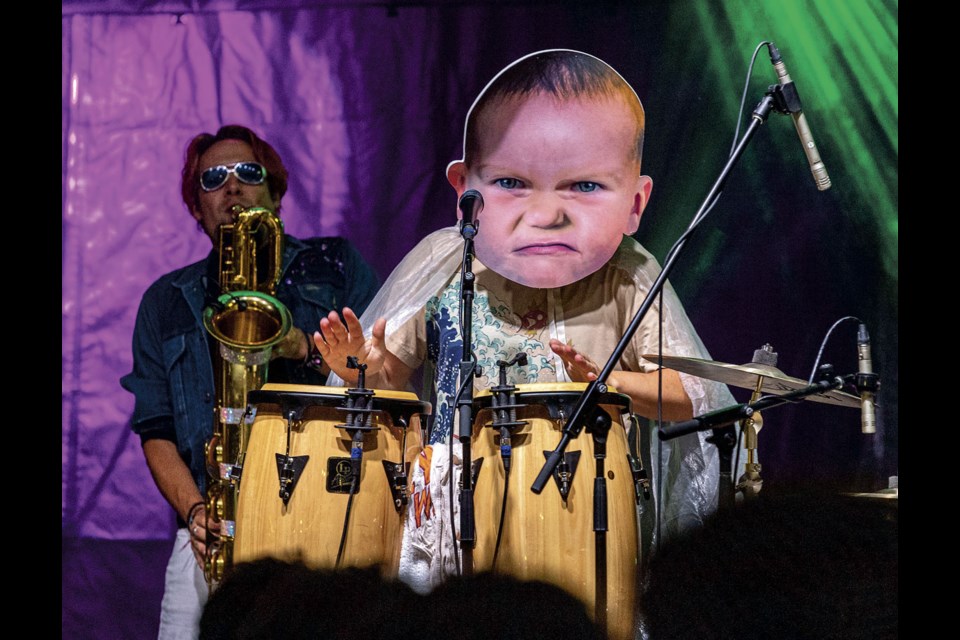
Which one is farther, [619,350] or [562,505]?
[562,505]

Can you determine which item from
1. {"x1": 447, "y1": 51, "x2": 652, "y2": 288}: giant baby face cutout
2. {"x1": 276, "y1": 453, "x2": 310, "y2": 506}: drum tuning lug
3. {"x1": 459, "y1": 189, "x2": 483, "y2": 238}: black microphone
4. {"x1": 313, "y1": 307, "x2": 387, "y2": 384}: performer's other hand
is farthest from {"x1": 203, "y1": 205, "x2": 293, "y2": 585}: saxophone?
{"x1": 459, "y1": 189, "x2": 483, "y2": 238}: black microphone

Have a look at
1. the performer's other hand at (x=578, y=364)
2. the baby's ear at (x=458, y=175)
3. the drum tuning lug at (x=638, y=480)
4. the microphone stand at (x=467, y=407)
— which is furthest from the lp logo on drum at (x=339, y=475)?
the baby's ear at (x=458, y=175)

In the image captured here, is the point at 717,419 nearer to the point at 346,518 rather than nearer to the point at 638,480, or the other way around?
the point at 638,480

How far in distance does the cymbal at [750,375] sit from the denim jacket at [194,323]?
134 cm

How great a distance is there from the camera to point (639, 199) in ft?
12.6

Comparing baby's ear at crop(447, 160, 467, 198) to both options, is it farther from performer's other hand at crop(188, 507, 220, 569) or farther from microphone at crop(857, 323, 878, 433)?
microphone at crop(857, 323, 878, 433)

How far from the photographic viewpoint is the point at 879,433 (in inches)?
147

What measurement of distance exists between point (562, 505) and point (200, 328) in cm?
175

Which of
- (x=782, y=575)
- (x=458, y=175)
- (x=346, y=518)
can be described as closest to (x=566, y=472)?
(x=346, y=518)

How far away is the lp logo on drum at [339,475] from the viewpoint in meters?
3.15

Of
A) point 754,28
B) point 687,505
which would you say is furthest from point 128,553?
point 754,28

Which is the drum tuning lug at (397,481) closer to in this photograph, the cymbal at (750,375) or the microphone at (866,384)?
the cymbal at (750,375)

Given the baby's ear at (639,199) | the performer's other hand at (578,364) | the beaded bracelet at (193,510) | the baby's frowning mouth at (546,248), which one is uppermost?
the baby's ear at (639,199)

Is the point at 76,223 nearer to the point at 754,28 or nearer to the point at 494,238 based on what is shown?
the point at 494,238
